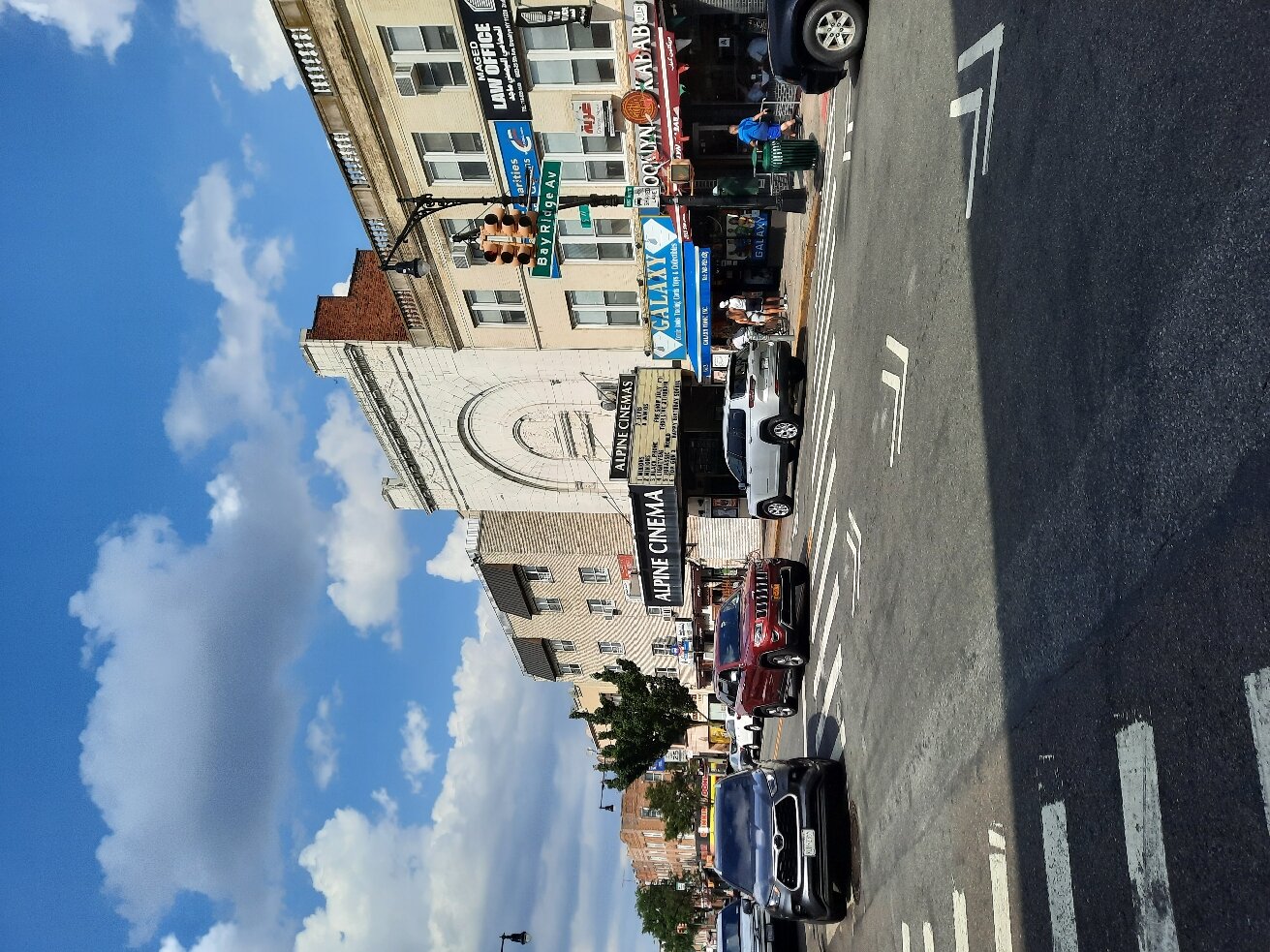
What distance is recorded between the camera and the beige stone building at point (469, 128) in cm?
2002

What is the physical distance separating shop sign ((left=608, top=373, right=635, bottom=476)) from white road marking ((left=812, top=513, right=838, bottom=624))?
38.2 ft

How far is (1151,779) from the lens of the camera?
4.87 m

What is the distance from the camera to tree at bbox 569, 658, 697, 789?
29.3m

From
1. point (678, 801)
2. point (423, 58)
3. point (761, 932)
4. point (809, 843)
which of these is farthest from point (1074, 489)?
point (678, 801)

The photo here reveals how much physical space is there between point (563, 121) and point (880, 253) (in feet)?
41.7

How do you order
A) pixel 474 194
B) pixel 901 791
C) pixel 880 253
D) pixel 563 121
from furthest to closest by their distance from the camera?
pixel 474 194, pixel 563 121, pixel 880 253, pixel 901 791

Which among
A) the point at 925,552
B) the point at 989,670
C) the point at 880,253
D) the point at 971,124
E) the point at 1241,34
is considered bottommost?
the point at 989,670

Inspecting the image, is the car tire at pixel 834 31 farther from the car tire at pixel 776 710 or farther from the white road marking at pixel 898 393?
the car tire at pixel 776 710

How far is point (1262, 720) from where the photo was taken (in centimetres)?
406

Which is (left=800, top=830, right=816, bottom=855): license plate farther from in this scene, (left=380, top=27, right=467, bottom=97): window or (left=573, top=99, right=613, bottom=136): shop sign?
(left=380, top=27, right=467, bottom=97): window

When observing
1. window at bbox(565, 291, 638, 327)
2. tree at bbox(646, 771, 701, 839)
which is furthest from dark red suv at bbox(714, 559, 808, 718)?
tree at bbox(646, 771, 701, 839)

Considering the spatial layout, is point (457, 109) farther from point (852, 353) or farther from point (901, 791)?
point (901, 791)

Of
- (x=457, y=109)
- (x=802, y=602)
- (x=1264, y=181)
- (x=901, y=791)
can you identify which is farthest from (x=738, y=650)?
(x=457, y=109)

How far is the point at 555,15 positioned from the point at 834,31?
8499mm
